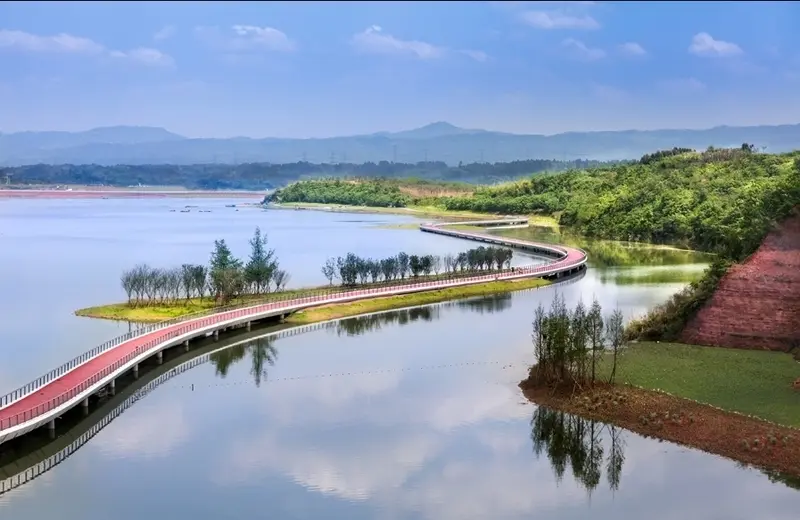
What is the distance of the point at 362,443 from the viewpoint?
26172 millimetres

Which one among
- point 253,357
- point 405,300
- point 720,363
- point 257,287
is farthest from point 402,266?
point 720,363

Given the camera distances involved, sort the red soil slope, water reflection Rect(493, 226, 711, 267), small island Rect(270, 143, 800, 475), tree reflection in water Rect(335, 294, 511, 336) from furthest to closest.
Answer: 1. water reflection Rect(493, 226, 711, 267)
2. tree reflection in water Rect(335, 294, 511, 336)
3. the red soil slope
4. small island Rect(270, 143, 800, 475)

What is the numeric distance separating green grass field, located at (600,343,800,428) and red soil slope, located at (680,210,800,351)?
0.86 meters

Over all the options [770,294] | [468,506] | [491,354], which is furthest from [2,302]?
[770,294]

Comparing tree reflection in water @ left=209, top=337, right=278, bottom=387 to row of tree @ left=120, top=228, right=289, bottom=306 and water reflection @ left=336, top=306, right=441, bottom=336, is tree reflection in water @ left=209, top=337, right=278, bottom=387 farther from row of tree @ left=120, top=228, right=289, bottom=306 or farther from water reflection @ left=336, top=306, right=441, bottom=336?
row of tree @ left=120, top=228, right=289, bottom=306

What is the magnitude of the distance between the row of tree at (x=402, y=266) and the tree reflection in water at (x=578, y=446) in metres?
28.0

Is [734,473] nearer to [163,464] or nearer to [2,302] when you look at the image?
[163,464]

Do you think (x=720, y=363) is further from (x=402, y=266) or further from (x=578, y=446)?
(x=402, y=266)

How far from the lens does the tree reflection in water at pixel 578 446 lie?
24.5m

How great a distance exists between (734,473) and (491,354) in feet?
49.8

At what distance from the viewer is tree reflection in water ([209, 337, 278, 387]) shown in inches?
1378

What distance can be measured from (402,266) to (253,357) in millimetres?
23253

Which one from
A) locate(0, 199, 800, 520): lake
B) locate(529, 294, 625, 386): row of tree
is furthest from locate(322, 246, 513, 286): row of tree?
locate(529, 294, 625, 386): row of tree

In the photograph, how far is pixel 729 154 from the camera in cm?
12938
